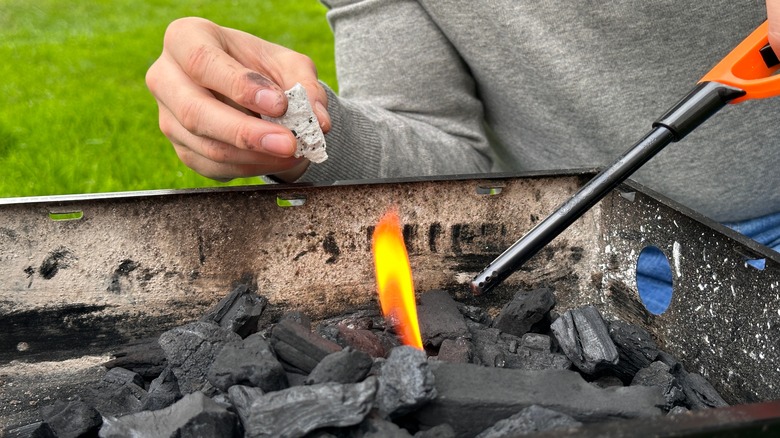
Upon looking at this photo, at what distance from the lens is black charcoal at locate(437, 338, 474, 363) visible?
1.17 metres

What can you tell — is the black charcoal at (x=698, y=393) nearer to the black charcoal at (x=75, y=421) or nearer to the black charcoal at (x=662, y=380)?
the black charcoal at (x=662, y=380)

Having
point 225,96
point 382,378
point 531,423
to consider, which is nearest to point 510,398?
point 531,423

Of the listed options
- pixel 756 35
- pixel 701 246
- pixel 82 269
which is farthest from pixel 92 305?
pixel 756 35

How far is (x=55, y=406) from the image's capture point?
1.20 metres

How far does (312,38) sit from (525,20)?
12.8ft

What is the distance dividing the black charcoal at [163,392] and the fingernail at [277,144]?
1.38ft

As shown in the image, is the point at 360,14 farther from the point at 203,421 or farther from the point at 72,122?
the point at 72,122

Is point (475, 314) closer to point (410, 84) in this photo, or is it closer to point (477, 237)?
point (477, 237)

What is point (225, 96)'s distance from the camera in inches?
52.7

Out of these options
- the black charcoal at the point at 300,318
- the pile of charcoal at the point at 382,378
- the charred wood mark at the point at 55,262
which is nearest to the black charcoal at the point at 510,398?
the pile of charcoal at the point at 382,378

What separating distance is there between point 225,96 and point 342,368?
0.61 meters

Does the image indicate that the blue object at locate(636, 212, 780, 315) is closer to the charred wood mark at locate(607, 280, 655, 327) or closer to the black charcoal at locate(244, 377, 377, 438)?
the charred wood mark at locate(607, 280, 655, 327)

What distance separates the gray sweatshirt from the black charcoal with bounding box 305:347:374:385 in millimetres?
770

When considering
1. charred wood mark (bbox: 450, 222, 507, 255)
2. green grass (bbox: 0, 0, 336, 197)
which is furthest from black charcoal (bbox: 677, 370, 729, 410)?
green grass (bbox: 0, 0, 336, 197)
